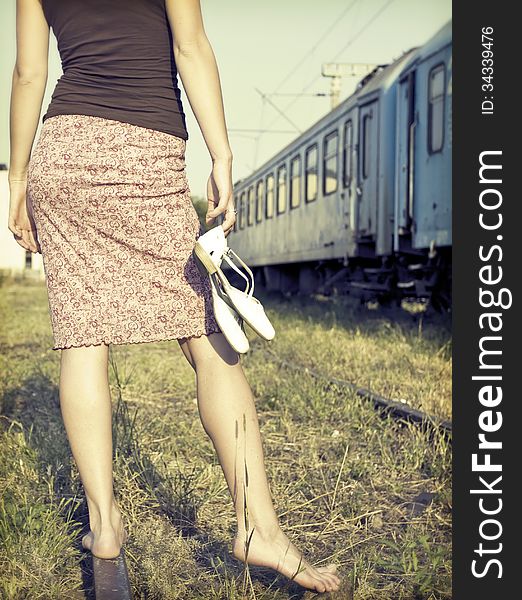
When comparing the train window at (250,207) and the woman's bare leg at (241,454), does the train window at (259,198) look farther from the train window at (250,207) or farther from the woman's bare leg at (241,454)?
the woman's bare leg at (241,454)

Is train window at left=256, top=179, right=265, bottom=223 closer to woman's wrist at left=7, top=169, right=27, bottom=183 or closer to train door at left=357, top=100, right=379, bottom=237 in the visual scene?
train door at left=357, top=100, right=379, bottom=237

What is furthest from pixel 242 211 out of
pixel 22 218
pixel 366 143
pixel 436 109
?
pixel 22 218

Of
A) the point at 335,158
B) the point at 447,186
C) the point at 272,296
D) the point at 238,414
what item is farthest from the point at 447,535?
the point at 272,296

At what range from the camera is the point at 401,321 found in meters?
9.62

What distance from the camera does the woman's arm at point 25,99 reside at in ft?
7.32

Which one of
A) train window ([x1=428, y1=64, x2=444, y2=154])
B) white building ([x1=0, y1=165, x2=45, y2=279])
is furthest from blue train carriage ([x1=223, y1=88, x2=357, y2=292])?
white building ([x1=0, y1=165, x2=45, y2=279])

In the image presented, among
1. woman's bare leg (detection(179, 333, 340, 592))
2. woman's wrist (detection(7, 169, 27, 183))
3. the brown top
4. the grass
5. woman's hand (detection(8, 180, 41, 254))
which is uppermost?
the brown top

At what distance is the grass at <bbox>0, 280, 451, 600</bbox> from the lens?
2260 mm

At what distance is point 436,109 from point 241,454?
→ 699 cm

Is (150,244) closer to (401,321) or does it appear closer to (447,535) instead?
(447,535)

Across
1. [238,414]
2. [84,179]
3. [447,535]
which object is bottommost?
[447,535]

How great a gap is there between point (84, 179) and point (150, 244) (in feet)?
0.73

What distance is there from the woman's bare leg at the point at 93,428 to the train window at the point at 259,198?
15407mm

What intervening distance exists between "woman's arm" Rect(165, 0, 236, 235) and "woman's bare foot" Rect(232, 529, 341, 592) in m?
0.76
